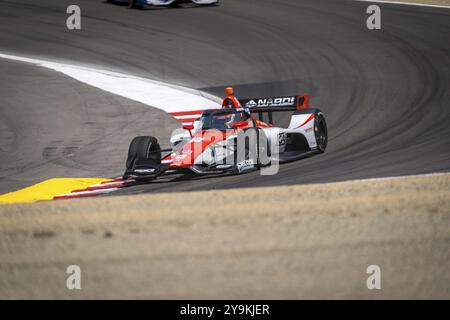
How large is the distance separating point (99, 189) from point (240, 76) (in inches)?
336

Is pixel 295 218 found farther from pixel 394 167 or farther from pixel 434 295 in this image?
pixel 394 167

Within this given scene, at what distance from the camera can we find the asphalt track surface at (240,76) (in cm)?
1426

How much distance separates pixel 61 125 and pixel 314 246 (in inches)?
382

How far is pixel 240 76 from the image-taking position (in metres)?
20.8

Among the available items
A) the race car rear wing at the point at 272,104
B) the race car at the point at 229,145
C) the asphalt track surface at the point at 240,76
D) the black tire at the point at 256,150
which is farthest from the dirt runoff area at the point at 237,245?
the race car rear wing at the point at 272,104

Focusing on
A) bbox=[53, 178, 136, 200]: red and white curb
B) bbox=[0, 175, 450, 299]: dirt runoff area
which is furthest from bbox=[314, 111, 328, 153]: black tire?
bbox=[0, 175, 450, 299]: dirt runoff area

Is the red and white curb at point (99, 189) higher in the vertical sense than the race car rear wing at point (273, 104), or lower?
lower

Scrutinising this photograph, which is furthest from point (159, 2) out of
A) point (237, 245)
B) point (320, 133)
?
point (237, 245)

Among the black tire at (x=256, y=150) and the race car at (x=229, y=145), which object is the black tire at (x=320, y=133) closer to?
the race car at (x=229, y=145)

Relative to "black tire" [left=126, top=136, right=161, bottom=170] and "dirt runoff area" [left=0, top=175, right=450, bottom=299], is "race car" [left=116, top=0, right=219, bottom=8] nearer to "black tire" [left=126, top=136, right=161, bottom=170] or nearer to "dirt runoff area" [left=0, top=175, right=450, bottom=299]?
"black tire" [left=126, top=136, right=161, bottom=170]

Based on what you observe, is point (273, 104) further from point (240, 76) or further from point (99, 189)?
point (240, 76)

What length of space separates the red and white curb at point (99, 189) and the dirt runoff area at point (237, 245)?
215cm

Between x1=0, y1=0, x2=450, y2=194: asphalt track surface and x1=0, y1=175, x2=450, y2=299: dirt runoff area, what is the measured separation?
2628 millimetres

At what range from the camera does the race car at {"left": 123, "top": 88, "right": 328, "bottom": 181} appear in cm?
1341
